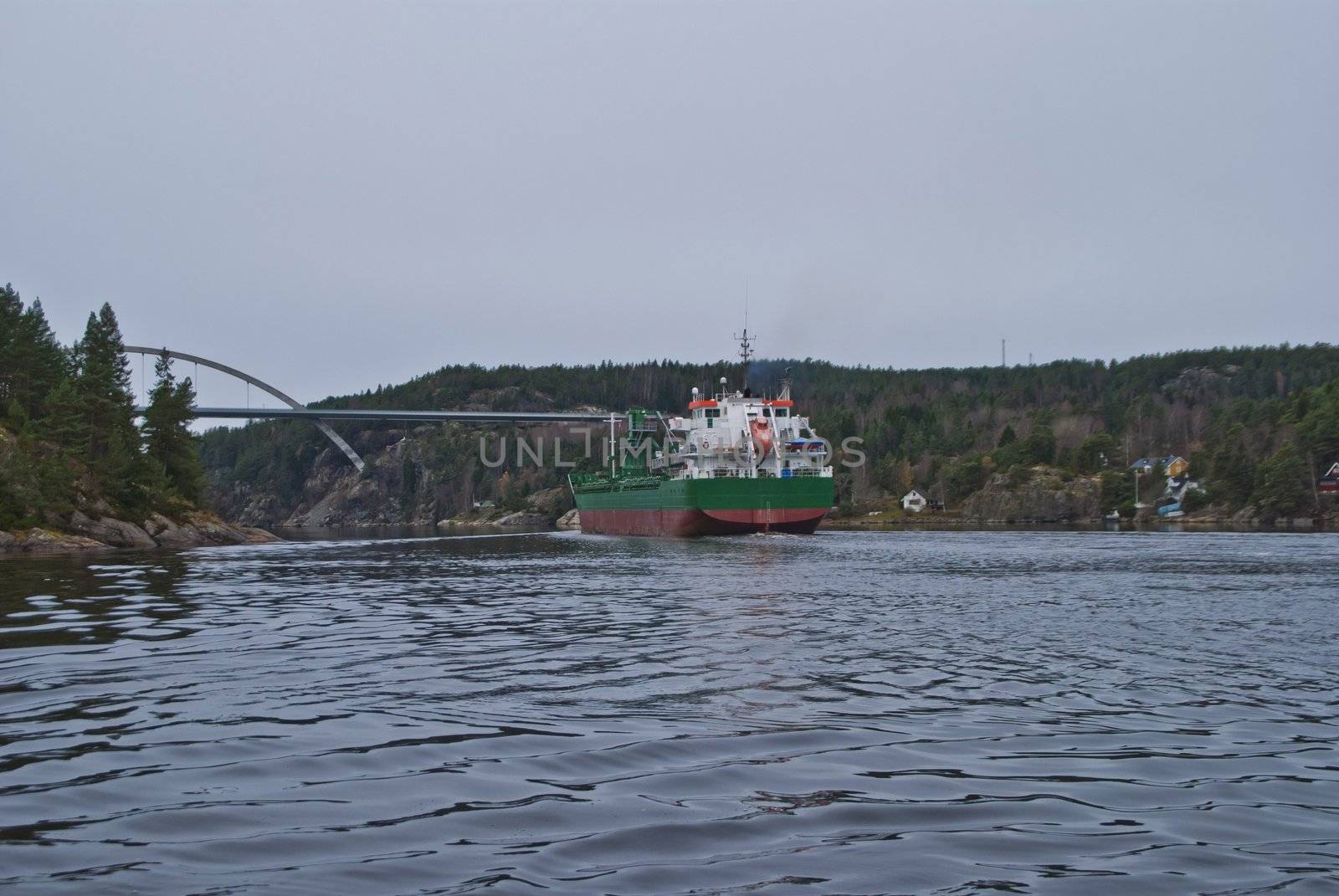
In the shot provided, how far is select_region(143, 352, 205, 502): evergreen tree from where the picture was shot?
72.3 metres

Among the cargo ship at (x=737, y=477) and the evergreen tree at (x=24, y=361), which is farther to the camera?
the evergreen tree at (x=24, y=361)

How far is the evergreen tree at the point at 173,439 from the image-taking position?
237 feet

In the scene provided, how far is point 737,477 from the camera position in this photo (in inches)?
2473

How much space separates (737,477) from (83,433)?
3892cm

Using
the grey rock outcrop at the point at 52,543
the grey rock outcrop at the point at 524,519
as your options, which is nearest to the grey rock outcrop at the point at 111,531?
the grey rock outcrop at the point at 52,543

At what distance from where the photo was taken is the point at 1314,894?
5879mm

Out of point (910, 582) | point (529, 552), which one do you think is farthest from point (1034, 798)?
point (529, 552)

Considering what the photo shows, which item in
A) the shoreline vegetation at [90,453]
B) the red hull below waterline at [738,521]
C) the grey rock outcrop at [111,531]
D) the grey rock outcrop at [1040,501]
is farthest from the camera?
the grey rock outcrop at [1040,501]

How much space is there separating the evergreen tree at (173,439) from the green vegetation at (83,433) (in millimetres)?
69

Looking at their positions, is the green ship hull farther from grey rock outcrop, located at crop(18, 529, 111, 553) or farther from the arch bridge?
the arch bridge

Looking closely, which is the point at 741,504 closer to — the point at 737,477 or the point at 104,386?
the point at 737,477

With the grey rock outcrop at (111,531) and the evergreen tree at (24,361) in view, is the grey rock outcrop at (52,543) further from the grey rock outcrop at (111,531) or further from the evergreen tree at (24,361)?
the evergreen tree at (24,361)

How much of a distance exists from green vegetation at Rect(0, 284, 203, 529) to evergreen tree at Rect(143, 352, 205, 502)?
7 centimetres

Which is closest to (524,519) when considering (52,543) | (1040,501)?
(1040,501)
